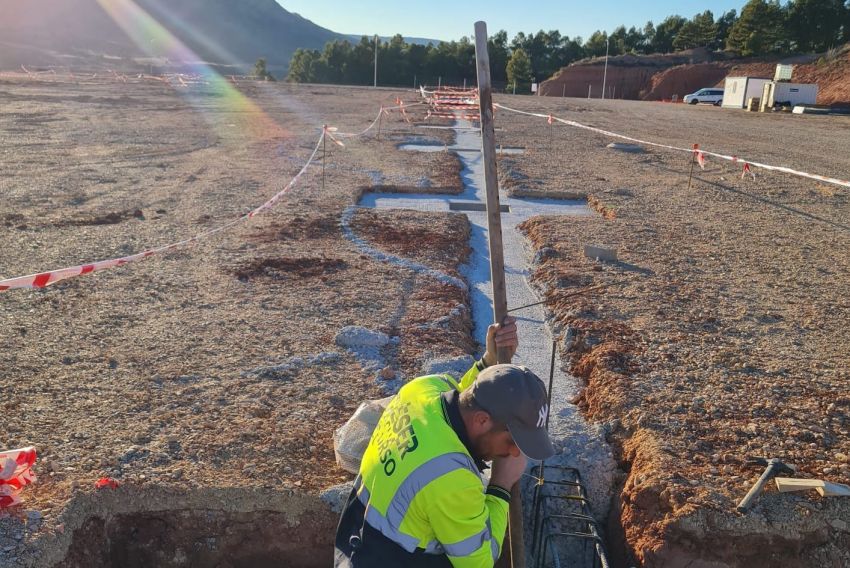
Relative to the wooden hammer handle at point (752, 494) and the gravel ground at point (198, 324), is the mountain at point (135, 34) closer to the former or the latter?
the gravel ground at point (198, 324)

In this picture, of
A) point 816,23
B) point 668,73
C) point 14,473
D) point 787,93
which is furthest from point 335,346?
point 816,23

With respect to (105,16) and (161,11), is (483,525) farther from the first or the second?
(161,11)

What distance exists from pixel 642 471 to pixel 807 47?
71785 millimetres

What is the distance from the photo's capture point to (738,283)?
7.26 m

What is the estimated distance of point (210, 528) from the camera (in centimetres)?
386

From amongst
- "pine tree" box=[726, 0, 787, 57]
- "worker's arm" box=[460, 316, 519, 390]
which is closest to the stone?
"worker's arm" box=[460, 316, 519, 390]

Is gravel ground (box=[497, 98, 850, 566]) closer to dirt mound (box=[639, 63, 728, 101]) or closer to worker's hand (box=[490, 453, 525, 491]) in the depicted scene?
worker's hand (box=[490, 453, 525, 491])

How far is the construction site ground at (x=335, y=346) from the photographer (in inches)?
151

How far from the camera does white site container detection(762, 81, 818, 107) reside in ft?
122

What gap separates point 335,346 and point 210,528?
2.07 m

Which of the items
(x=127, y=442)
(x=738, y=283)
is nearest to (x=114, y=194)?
(x=127, y=442)

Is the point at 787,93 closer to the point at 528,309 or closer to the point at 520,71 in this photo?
the point at 520,71

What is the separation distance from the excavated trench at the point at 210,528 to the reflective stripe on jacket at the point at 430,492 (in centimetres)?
135

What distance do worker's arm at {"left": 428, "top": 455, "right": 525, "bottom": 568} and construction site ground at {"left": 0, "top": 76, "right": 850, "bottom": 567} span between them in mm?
1532
